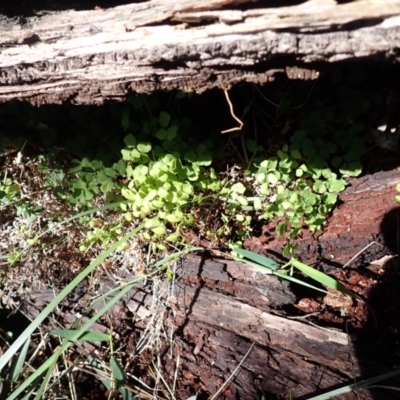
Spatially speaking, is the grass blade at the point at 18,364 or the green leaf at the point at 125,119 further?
the grass blade at the point at 18,364

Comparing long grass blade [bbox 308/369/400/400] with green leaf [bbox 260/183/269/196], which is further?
green leaf [bbox 260/183/269/196]

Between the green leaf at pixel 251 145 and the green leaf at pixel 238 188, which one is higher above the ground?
the green leaf at pixel 251 145

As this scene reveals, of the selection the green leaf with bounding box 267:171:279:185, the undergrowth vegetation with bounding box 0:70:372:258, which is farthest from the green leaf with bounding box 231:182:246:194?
the green leaf with bounding box 267:171:279:185

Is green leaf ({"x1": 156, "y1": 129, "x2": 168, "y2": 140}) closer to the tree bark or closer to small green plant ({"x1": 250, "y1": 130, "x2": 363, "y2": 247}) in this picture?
small green plant ({"x1": 250, "y1": 130, "x2": 363, "y2": 247})

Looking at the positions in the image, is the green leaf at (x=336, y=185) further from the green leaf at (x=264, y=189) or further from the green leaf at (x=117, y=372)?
the green leaf at (x=117, y=372)

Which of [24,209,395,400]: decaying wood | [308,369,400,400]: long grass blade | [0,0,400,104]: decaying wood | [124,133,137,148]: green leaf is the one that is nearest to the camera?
[0,0,400,104]: decaying wood

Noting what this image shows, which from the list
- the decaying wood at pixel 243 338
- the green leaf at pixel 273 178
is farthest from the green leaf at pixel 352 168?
the green leaf at pixel 273 178
